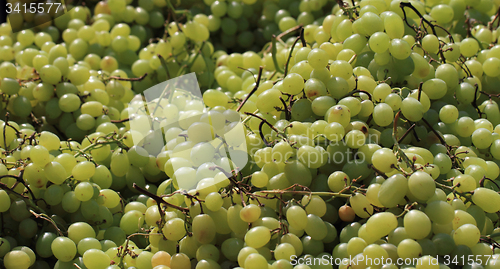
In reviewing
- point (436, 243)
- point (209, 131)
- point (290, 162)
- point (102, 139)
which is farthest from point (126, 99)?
point (436, 243)

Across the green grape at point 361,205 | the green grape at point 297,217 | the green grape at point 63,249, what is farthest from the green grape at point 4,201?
the green grape at point 361,205

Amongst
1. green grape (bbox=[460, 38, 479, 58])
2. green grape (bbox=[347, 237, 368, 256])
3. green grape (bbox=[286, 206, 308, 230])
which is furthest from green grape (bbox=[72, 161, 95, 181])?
green grape (bbox=[460, 38, 479, 58])

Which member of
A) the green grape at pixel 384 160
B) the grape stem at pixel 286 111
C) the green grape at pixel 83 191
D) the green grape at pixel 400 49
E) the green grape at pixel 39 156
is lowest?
the green grape at pixel 83 191

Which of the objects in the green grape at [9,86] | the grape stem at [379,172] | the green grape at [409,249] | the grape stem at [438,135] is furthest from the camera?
the green grape at [9,86]

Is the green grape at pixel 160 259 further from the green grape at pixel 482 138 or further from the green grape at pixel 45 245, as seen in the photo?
the green grape at pixel 482 138

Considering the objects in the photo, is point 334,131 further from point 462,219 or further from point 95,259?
point 95,259

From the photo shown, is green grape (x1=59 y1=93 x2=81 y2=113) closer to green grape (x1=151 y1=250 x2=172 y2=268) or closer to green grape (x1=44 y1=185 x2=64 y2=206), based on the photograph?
green grape (x1=44 y1=185 x2=64 y2=206)

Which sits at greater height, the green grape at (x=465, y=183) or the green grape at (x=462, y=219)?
the green grape at (x=465, y=183)

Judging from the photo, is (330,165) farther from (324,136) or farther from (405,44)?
(405,44)
